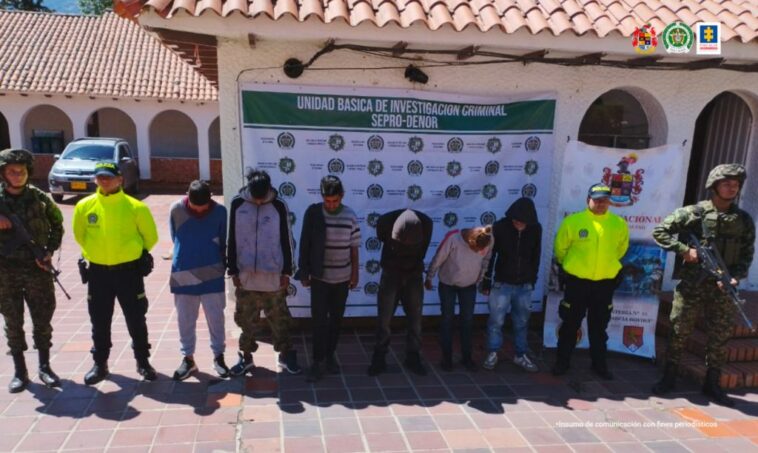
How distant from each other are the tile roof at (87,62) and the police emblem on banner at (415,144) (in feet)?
43.6

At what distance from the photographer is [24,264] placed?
4.14 meters

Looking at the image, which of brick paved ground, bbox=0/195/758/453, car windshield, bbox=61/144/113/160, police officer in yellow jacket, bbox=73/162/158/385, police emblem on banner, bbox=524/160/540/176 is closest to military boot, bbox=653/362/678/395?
brick paved ground, bbox=0/195/758/453

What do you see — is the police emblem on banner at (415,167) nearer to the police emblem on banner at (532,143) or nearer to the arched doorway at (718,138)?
the police emblem on banner at (532,143)

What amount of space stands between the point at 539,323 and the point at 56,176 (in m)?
13.0

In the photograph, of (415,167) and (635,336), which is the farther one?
(415,167)

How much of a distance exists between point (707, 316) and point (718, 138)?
306cm

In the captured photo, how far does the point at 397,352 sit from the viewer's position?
205 inches

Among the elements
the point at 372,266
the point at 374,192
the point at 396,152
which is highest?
the point at 396,152

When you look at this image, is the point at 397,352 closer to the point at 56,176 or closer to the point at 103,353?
the point at 103,353

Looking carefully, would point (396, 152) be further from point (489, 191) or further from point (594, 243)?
point (594, 243)

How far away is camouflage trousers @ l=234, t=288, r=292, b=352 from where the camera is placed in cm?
451

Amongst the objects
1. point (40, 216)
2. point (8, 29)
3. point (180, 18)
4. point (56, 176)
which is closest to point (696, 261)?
point (180, 18)

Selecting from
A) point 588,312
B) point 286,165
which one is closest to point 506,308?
point 588,312

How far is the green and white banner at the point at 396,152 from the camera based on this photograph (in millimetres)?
5094
